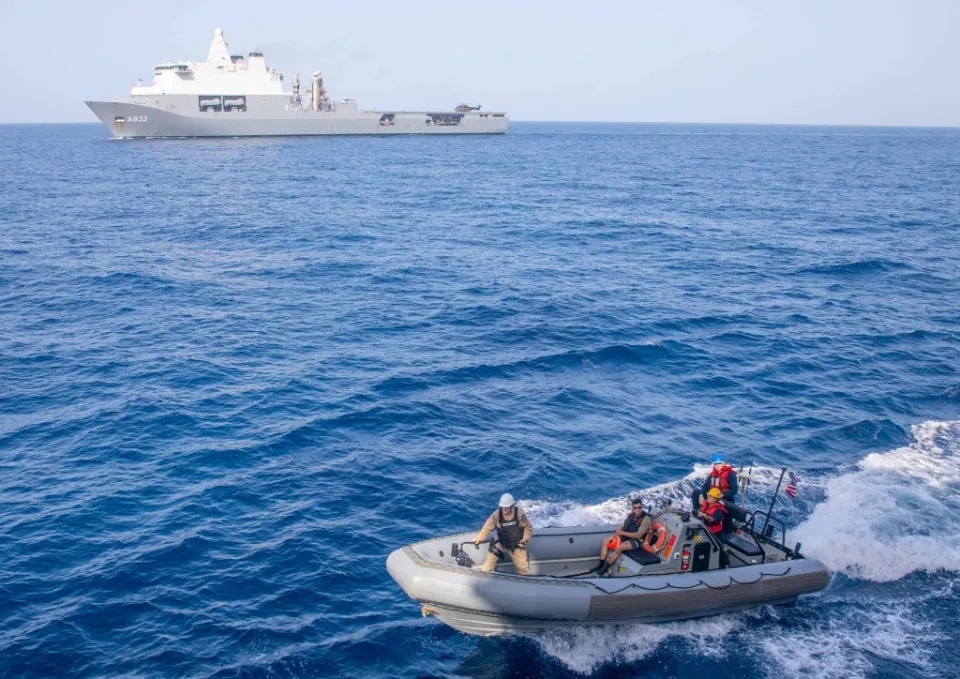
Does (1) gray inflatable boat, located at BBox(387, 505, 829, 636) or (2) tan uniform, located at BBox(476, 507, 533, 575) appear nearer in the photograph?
(1) gray inflatable boat, located at BBox(387, 505, 829, 636)

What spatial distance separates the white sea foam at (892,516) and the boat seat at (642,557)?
4.22 metres

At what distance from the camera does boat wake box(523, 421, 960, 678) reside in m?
13.2

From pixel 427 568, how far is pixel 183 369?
49.5 feet

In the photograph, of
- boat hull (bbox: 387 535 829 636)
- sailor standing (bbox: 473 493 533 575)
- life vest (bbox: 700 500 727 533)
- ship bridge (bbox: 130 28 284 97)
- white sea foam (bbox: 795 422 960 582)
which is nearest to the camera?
boat hull (bbox: 387 535 829 636)

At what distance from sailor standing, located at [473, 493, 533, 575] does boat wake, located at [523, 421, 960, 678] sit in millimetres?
1369

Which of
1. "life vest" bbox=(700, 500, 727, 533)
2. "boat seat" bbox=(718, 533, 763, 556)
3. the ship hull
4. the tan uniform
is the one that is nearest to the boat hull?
the tan uniform

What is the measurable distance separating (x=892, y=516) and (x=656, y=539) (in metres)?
6.62

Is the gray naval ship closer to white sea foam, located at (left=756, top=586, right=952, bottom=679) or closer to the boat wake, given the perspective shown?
the boat wake

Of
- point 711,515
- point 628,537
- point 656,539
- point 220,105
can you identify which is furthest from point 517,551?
point 220,105

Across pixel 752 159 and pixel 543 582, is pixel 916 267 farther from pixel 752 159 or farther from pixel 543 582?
pixel 752 159

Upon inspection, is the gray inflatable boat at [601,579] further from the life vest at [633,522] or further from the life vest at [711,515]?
the life vest at [633,522]

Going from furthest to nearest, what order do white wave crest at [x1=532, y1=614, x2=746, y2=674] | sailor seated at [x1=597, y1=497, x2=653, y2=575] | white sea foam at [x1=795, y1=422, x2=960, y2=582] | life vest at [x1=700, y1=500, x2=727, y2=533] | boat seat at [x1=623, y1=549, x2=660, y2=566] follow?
1. white sea foam at [x1=795, y1=422, x2=960, y2=582]
2. life vest at [x1=700, y1=500, x2=727, y2=533]
3. sailor seated at [x1=597, y1=497, x2=653, y2=575]
4. boat seat at [x1=623, y1=549, x2=660, y2=566]
5. white wave crest at [x1=532, y1=614, x2=746, y2=674]

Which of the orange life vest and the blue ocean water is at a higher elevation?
the orange life vest

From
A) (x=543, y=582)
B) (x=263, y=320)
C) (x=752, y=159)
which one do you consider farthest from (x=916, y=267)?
(x=752, y=159)
